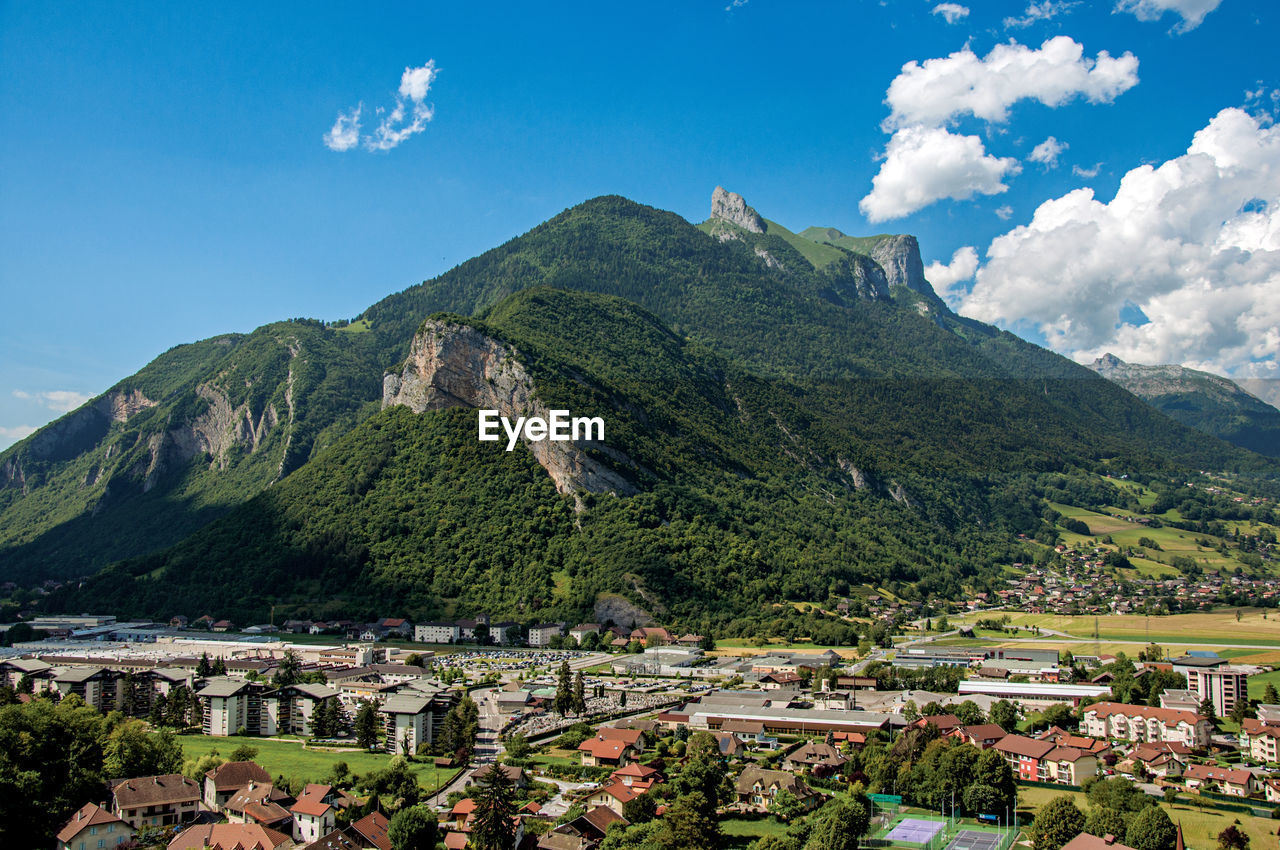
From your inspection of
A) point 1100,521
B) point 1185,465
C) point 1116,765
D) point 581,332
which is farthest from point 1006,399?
point 1116,765

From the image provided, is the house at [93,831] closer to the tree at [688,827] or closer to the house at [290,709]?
the house at [290,709]

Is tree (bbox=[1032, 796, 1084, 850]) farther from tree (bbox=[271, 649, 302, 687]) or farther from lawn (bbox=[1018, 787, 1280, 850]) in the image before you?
tree (bbox=[271, 649, 302, 687])

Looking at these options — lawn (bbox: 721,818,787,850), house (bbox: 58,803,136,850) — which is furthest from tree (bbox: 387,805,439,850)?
lawn (bbox: 721,818,787,850)

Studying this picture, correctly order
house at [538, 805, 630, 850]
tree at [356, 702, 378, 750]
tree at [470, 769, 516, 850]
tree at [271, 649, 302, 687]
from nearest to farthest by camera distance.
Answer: tree at [470, 769, 516, 850] → house at [538, 805, 630, 850] → tree at [356, 702, 378, 750] → tree at [271, 649, 302, 687]

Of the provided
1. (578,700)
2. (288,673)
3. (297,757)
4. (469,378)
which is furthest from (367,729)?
(469,378)

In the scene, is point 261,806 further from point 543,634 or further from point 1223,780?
→ point 543,634
